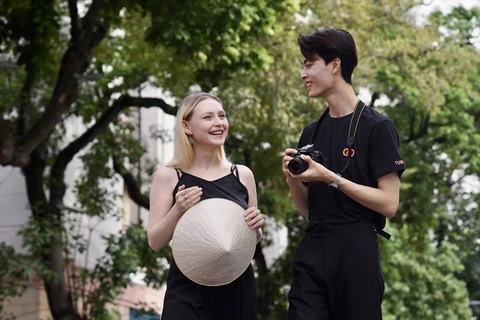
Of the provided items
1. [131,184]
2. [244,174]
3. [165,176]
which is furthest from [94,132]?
[165,176]

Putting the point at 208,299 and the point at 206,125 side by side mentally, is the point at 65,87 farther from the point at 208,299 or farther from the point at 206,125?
the point at 208,299

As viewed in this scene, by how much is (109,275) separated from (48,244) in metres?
1.12

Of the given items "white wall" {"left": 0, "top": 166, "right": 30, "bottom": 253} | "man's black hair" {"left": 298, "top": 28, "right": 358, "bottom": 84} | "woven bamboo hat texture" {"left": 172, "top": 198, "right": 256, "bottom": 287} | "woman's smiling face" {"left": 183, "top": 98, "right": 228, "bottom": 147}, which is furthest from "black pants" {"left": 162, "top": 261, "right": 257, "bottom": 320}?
"white wall" {"left": 0, "top": 166, "right": 30, "bottom": 253}

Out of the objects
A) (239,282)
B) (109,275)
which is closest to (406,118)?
(109,275)

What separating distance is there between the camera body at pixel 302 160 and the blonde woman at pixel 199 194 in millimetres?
519

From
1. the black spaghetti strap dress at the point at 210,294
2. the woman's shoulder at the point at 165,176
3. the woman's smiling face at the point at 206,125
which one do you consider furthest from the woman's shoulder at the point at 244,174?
the woman's shoulder at the point at 165,176

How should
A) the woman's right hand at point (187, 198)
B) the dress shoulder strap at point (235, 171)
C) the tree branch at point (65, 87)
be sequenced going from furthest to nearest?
the tree branch at point (65, 87), the dress shoulder strap at point (235, 171), the woman's right hand at point (187, 198)

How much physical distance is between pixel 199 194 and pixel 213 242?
0.90ft

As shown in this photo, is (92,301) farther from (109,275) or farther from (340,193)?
(340,193)

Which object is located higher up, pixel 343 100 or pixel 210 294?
pixel 343 100

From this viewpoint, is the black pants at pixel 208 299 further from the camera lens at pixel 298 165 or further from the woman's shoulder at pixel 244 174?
the camera lens at pixel 298 165

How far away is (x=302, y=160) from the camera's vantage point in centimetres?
484

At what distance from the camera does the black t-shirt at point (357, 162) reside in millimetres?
5027

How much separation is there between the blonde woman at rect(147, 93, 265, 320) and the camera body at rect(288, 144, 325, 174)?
52cm
